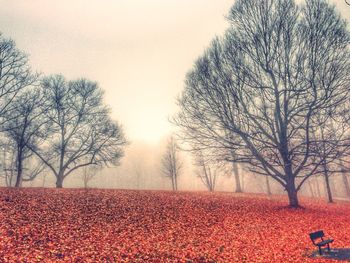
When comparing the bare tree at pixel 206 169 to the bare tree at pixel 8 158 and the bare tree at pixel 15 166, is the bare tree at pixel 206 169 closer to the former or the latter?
the bare tree at pixel 15 166

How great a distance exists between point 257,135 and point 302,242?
7.46 meters

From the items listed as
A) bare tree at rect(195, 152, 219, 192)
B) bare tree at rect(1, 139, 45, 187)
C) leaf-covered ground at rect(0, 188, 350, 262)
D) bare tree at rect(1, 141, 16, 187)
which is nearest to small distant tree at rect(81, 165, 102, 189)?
bare tree at rect(1, 139, 45, 187)

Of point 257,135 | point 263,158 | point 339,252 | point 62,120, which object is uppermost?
point 62,120

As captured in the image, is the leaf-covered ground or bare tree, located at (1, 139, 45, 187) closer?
the leaf-covered ground

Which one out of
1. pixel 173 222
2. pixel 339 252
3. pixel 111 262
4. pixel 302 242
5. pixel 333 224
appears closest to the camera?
pixel 111 262

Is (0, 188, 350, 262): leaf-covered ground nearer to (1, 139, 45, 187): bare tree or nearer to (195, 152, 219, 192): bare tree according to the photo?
(195, 152, 219, 192): bare tree

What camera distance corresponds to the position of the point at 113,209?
42.1 ft

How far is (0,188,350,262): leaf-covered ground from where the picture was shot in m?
8.30

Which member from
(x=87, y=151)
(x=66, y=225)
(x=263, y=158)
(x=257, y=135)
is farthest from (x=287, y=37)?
(x=87, y=151)

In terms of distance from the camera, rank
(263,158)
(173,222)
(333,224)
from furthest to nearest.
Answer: (263,158)
(333,224)
(173,222)

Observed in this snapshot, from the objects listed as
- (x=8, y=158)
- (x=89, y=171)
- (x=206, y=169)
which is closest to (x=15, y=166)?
(x=8, y=158)

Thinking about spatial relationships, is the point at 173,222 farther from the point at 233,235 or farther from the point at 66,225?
the point at 66,225

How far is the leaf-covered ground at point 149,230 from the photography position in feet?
27.2

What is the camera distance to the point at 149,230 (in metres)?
10.6
